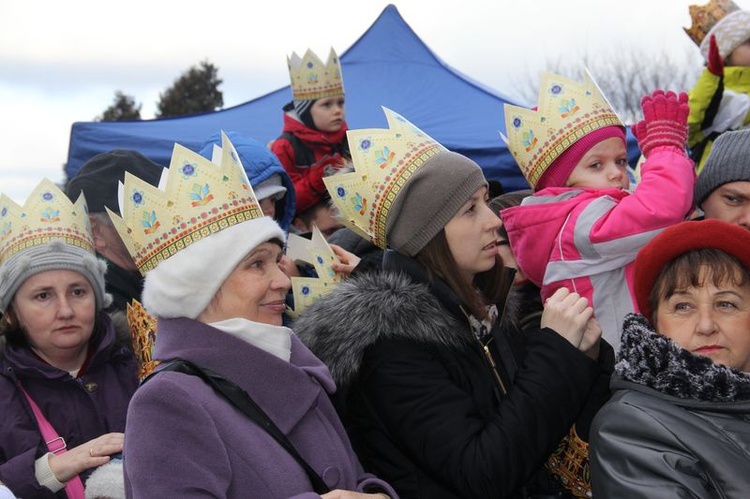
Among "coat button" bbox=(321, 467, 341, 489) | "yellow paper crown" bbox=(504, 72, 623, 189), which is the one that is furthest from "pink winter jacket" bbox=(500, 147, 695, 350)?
"coat button" bbox=(321, 467, 341, 489)

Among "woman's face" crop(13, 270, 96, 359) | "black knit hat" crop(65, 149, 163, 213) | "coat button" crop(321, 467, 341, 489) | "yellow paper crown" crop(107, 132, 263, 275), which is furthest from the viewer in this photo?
"black knit hat" crop(65, 149, 163, 213)

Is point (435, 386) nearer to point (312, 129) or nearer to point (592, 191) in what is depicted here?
point (592, 191)

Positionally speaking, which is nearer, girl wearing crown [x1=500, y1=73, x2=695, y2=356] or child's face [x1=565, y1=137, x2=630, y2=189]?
girl wearing crown [x1=500, y1=73, x2=695, y2=356]

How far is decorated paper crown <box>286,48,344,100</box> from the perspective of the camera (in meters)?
6.45

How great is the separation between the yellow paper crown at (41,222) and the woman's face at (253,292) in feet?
4.15

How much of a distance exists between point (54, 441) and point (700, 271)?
2.21m

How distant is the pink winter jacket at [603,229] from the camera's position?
9.85 ft

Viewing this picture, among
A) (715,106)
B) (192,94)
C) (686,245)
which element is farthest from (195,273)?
(192,94)

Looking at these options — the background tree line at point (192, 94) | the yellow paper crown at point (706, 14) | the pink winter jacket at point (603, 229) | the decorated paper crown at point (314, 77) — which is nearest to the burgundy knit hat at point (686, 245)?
the pink winter jacket at point (603, 229)

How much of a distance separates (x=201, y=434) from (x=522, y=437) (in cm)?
92

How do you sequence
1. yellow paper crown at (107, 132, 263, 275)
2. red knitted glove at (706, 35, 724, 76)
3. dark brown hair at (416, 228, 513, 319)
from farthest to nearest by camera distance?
1. red knitted glove at (706, 35, 724, 76)
2. dark brown hair at (416, 228, 513, 319)
3. yellow paper crown at (107, 132, 263, 275)

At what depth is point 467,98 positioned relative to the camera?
928cm

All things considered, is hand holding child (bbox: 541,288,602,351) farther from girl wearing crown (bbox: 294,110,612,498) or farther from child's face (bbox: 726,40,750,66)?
child's face (bbox: 726,40,750,66)

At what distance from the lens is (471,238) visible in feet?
9.80
